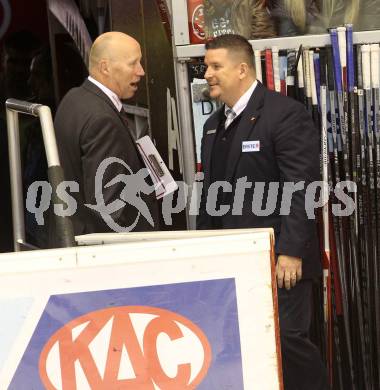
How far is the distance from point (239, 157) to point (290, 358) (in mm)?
1021

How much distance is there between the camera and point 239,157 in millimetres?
4508

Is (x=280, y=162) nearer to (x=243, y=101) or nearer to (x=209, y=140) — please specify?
(x=243, y=101)

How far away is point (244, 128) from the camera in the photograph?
4.51 metres

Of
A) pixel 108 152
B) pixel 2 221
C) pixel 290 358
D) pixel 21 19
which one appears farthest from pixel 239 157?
pixel 21 19

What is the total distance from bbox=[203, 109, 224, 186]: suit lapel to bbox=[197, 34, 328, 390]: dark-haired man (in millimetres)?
82

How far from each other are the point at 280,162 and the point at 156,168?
2.34ft

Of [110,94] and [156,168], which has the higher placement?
[110,94]

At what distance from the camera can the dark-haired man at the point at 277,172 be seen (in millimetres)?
4336

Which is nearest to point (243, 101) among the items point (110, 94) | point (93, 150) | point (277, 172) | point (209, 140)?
point (209, 140)

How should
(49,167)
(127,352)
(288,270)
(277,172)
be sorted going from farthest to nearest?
(277,172)
(288,270)
(49,167)
(127,352)

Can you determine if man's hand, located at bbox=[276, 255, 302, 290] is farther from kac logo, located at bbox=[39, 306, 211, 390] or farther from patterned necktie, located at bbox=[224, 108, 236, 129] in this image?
kac logo, located at bbox=[39, 306, 211, 390]

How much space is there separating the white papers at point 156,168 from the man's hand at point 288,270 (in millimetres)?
743

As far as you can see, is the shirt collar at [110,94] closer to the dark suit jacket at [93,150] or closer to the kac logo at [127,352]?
the dark suit jacket at [93,150]

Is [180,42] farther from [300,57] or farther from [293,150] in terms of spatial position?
[293,150]
